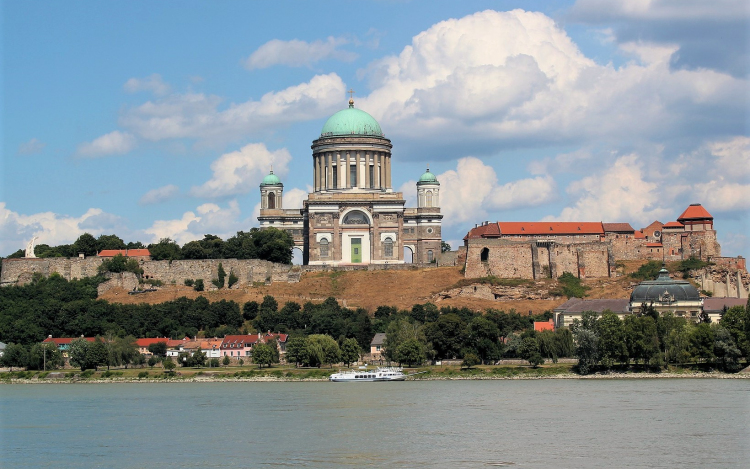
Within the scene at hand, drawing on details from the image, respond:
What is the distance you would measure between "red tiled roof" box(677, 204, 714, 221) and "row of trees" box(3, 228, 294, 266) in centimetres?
3104

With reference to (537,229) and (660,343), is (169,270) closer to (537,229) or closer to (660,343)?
(537,229)

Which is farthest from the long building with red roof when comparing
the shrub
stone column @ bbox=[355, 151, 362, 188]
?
the shrub

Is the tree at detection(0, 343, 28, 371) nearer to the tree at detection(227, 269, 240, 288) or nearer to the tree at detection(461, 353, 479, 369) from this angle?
the tree at detection(227, 269, 240, 288)

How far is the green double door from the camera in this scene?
96.9 m

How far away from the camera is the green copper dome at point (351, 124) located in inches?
4070

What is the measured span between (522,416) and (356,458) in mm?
11235

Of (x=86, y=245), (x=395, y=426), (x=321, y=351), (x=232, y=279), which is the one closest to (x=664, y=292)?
(x=321, y=351)

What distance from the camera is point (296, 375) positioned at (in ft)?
223

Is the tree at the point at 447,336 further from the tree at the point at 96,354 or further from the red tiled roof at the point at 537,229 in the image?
the red tiled roof at the point at 537,229

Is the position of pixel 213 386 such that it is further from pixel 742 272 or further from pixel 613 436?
pixel 742 272

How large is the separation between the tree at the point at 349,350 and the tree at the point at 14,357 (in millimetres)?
19505

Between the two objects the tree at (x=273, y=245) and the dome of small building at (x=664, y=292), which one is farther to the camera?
the tree at (x=273, y=245)

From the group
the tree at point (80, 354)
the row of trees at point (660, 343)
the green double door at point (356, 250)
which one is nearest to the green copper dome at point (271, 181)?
the green double door at point (356, 250)

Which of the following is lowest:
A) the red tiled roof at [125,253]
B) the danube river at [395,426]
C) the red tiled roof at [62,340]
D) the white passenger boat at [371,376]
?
the danube river at [395,426]
